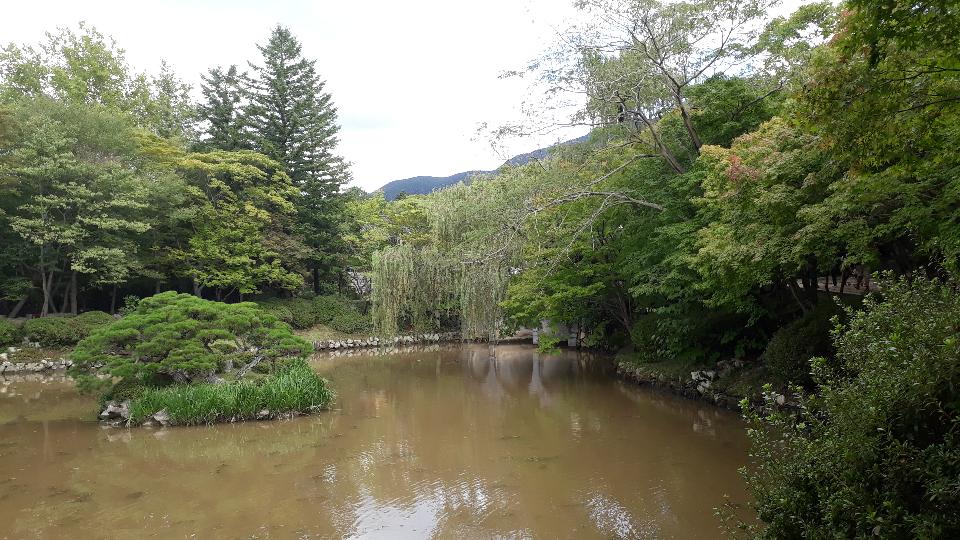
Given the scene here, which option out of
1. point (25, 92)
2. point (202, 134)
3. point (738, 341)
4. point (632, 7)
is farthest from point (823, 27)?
point (25, 92)

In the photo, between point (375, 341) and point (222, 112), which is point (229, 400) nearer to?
point (375, 341)

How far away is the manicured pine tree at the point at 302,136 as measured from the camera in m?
21.8

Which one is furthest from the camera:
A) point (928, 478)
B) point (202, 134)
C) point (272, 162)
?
point (202, 134)

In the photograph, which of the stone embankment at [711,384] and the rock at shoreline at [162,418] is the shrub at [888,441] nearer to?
the stone embankment at [711,384]

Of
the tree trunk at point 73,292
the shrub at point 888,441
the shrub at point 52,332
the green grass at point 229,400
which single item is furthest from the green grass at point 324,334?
Result: the shrub at point 888,441

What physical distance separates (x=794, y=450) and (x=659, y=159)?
7.88 metres

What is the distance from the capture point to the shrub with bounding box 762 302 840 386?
7277 mm

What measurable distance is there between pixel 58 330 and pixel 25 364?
1205 mm

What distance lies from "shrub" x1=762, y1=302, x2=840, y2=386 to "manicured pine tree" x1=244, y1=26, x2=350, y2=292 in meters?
17.3

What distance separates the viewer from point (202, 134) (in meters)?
22.0

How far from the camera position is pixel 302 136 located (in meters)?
22.0

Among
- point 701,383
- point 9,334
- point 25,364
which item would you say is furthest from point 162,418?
point 9,334

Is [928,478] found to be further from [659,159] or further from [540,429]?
[659,159]

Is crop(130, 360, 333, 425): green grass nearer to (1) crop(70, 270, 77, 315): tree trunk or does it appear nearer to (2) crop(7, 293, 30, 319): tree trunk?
(1) crop(70, 270, 77, 315): tree trunk
